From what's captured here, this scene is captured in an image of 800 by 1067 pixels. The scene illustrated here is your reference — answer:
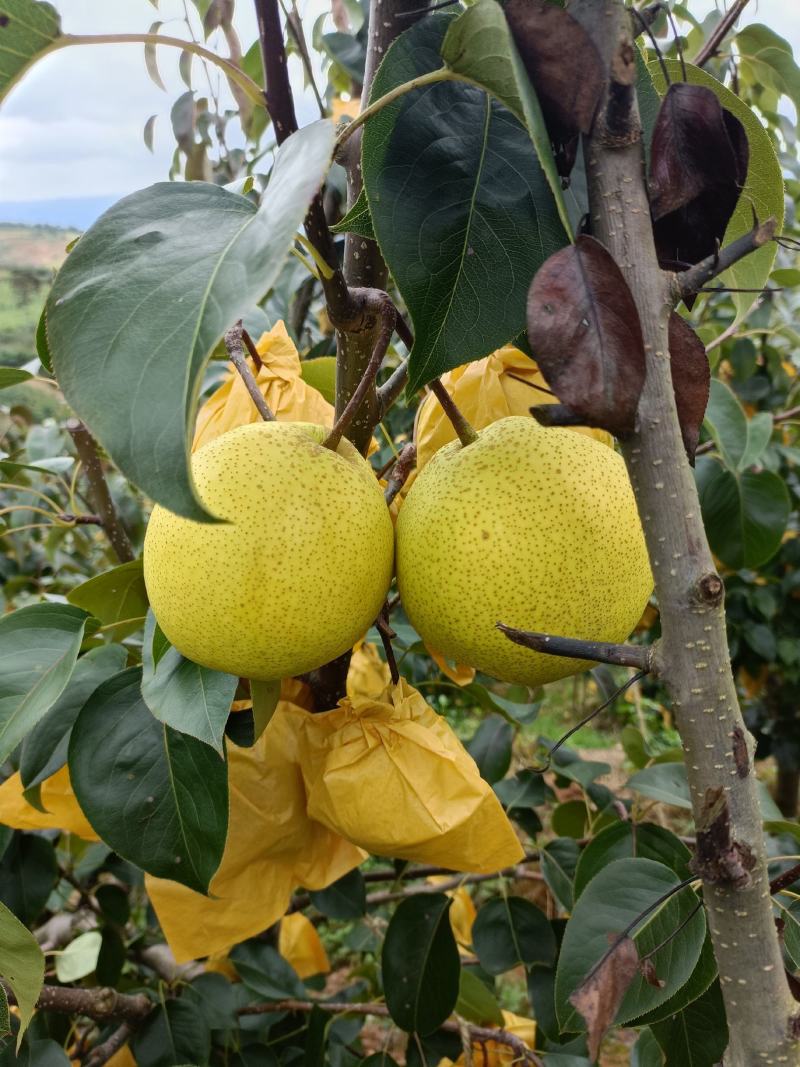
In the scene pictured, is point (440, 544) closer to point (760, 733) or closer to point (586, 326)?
point (586, 326)

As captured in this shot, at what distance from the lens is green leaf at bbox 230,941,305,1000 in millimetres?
1114

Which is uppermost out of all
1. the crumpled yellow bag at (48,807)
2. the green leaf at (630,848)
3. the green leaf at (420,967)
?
the crumpled yellow bag at (48,807)

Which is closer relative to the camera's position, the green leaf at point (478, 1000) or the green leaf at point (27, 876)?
the green leaf at point (27, 876)

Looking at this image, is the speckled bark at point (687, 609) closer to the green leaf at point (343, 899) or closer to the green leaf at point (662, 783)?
the green leaf at point (662, 783)

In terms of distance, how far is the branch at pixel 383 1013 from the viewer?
967 mm

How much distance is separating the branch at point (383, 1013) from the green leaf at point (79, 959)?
23 centimetres

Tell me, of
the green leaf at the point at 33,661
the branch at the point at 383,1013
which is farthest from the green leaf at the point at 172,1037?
the green leaf at the point at 33,661

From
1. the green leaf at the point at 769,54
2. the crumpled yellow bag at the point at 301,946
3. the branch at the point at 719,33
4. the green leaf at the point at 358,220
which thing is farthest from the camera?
the crumpled yellow bag at the point at 301,946

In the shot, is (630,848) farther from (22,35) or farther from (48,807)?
(22,35)

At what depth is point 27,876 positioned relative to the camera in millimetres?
999

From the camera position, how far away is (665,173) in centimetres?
41

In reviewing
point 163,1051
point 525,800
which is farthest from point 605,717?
point 163,1051

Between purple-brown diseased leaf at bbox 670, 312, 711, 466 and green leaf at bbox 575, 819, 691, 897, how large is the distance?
0.51 meters

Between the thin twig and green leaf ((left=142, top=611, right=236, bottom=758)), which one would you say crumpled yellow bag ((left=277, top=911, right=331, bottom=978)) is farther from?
the thin twig
